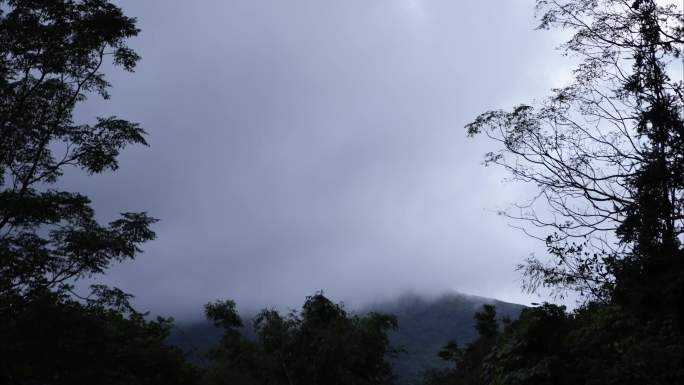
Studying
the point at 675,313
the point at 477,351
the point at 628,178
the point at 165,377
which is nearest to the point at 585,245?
the point at 628,178

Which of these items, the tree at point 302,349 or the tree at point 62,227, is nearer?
the tree at point 62,227

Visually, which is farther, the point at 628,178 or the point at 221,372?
the point at 221,372

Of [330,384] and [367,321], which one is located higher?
[367,321]

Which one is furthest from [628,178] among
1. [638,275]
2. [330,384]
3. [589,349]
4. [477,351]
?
[330,384]

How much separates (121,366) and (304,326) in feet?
39.7

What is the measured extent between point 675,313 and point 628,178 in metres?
3.78

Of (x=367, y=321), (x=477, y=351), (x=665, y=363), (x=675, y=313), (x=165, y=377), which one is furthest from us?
(x=367, y=321)

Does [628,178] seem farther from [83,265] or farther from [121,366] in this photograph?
[83,265]

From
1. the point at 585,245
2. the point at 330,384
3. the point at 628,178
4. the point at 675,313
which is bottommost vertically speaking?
the point at 330,384

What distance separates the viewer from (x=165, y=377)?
39.8 ft

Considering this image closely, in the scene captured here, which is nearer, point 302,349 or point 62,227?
point 62,227

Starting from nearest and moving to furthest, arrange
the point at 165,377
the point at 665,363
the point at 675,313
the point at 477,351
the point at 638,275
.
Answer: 1. the point at 665,363
2. the point at 675,313
3. the point at 638,275
4. the point at 165,377
5. the point at 477,351

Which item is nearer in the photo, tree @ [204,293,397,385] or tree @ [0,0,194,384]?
tree @ [0,0,194,384]

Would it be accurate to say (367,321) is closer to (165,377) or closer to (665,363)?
(165,377)
